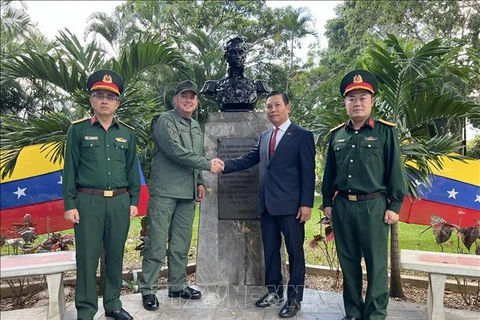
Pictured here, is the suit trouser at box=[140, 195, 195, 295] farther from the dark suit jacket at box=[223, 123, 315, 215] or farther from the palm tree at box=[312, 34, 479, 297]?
the palm tree at box=[312, 34, 479, 297]

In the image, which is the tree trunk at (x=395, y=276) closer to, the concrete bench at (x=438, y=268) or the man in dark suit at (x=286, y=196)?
the concrete bench at (x=438, y=268)

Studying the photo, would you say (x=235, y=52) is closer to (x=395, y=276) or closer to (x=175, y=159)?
(x=175, y=159)

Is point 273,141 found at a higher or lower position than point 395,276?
higher

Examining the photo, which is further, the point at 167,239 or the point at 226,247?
the point at 226,247

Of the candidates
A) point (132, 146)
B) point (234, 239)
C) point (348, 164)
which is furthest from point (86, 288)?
point (348, 164)

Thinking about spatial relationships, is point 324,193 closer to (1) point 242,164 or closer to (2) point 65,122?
(1) point 242,164

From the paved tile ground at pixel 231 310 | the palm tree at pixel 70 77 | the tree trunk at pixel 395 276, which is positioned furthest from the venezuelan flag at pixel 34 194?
the tree trunk at pixel 395 276

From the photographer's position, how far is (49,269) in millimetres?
3291

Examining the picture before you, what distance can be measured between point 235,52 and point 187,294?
2.61 m

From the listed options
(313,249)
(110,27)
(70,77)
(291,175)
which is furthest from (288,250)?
(110,27)

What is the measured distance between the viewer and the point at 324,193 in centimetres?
357

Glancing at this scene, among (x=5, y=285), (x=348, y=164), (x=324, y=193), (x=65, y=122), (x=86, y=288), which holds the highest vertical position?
(x=65, y=122)

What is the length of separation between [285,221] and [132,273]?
8.51 feet

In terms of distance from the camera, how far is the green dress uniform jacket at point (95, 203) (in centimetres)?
333
